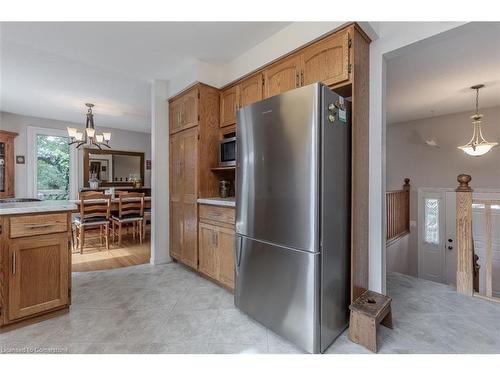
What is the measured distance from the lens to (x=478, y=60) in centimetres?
241

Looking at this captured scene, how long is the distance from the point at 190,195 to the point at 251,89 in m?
1.35

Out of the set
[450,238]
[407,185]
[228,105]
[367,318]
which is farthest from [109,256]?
[450,238]

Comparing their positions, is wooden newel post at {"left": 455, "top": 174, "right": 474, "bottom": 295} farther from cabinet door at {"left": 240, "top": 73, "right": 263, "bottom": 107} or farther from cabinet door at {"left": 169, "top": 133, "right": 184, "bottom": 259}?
cabinet door at {"left": 169, "top": 133, "right": 184, "bottom": 259}

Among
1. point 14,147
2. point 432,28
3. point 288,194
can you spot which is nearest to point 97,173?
point 14,147

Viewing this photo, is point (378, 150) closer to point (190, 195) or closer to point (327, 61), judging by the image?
point (327, 61)

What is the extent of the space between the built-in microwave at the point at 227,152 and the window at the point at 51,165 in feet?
14.3

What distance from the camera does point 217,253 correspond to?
2.33m

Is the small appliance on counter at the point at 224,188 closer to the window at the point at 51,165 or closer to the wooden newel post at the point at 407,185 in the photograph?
the wooden newel post at the point at 407,185

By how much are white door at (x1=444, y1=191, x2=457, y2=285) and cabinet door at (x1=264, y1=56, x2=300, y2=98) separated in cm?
437

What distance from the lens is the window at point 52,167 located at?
4.77 metres

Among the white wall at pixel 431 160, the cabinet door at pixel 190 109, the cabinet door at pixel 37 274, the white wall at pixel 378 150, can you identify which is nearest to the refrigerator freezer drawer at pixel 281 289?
the white wall at pixel 378 150

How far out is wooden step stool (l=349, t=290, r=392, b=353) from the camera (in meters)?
1.43
